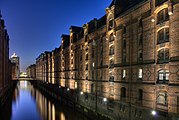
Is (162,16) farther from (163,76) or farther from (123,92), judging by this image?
(123,92)

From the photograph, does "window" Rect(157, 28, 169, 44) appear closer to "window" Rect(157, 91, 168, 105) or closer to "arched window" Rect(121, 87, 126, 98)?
"window" Rect(157, 91, 168, 105)

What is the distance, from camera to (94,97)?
105ft

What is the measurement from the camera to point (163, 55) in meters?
17.9

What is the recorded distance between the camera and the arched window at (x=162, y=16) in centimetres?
1756

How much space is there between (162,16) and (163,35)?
1.82 meters

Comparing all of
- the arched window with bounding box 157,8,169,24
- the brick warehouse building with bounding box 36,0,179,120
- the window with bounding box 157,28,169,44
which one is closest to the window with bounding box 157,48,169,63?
the brick warehouse building with bounding box 36,0,179,120

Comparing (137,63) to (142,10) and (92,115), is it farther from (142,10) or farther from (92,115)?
(92,115)

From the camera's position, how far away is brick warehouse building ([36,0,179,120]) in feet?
54.7

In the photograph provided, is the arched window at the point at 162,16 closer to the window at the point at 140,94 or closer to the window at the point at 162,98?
the window at the point at 162,98

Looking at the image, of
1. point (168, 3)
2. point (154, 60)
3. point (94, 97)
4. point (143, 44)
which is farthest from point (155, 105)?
point (94, 97)

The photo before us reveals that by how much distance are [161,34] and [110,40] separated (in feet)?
33.3

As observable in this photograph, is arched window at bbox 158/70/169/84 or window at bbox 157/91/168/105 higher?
arched window at bbox 158/70/169/84

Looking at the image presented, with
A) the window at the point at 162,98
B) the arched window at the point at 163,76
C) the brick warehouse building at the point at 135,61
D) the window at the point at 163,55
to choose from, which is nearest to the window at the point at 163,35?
the brick warehouse building at the point at 135,61

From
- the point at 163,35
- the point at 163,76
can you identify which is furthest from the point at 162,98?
the point at 163,35
